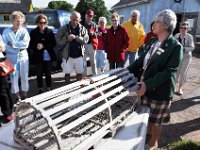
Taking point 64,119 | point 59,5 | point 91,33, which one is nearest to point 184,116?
point 91,33

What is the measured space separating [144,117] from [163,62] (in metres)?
0.72

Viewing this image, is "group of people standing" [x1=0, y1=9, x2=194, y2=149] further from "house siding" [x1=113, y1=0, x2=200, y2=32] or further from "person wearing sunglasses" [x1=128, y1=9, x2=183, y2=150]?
"house siding" [x1=113, y1=0, x2=200, y2=32]

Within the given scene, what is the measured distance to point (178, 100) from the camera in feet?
20.3

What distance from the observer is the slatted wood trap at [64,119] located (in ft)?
7.08

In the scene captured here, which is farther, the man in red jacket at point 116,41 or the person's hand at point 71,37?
the man in red jacket at point 116,41

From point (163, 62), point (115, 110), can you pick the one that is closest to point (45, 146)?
point (115, 110)

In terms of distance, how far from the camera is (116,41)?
6.27 m

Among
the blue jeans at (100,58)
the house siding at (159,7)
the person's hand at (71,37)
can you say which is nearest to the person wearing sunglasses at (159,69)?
the person's hand at (71,37)

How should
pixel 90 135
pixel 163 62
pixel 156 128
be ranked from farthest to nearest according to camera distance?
pixel 156 128 < pixel 163 62 < pixel 90 135

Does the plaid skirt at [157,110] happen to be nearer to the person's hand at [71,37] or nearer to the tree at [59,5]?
the person's hand at [71,37]

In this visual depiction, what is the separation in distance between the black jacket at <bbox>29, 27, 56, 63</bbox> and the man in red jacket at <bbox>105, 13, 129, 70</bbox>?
4.45ft

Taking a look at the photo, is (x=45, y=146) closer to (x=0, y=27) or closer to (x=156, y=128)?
(x=156, y=128)

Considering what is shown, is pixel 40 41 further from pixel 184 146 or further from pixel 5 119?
pixel 184 146

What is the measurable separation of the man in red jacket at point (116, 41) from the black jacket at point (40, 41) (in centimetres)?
136
